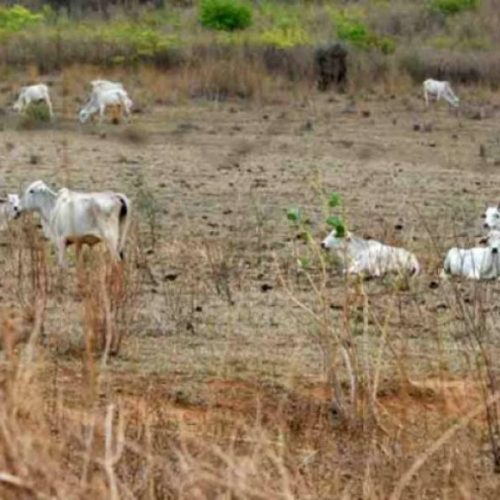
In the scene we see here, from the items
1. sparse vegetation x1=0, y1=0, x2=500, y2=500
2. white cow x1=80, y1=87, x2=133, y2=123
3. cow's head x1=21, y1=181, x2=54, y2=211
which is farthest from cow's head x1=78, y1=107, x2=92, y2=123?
Result: cow's head x1=21, y1=181, x2=54, y2=211

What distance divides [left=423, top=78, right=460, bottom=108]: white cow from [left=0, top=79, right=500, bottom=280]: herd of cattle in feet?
48.4

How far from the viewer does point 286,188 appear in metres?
17.3

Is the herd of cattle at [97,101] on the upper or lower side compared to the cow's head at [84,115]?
upper

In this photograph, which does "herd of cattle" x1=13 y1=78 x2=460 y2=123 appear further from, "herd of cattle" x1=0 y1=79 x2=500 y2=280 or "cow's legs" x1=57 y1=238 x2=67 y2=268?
"cow's legs" x1=57 y1=238 x2=67 y2=268

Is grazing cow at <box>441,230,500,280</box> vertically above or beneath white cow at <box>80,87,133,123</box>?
above

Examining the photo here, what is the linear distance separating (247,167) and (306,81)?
1156 centimetres

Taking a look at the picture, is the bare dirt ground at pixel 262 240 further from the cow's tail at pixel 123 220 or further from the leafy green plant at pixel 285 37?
the leafy green plant at pixel 285 37

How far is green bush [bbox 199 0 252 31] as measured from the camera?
40.1 meters

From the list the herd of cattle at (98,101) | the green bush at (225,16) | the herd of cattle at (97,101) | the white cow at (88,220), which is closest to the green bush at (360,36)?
the green bush at (225,16)

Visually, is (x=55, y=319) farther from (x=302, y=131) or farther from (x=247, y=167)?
(x=302, y=131)

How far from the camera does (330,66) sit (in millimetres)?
31031

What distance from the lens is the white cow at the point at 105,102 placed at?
1031 inches

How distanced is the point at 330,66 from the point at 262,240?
728 inches

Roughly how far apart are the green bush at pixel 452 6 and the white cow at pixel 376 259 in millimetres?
32749
